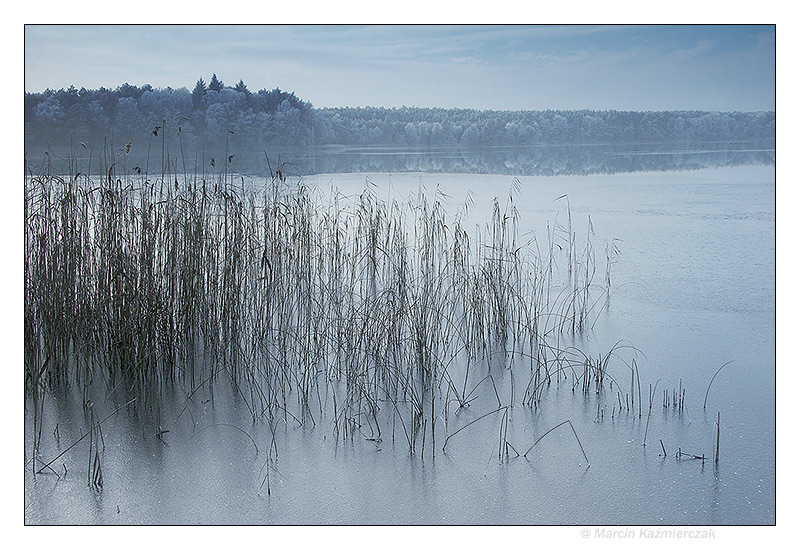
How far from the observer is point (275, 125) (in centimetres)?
762

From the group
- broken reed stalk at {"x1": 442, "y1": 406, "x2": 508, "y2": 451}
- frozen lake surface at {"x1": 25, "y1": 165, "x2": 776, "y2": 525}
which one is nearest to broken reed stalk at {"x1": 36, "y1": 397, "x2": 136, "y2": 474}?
frozen lake surface at {"x1": 25, "y1": 165, "x2": 776, "y2": 525}

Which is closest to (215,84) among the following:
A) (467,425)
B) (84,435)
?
(84,435)

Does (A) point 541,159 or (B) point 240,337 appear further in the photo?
(A) point 541,159

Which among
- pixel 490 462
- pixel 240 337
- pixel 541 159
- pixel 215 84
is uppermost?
pixel 215 84

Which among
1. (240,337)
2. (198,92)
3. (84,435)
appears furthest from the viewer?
(198,92)

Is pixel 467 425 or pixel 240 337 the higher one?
pixel 240 337

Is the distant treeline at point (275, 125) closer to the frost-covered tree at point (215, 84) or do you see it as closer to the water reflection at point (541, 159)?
the frost-covered tree at point (215, 84)

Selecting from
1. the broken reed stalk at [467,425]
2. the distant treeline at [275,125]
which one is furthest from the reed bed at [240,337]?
the distant treeline at [275,125]

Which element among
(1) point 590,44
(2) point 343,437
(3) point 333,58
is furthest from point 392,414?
(1) point 590,44

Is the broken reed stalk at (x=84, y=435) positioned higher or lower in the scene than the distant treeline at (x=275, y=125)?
lower

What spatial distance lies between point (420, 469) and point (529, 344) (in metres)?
1.05

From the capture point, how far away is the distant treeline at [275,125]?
5.88 m

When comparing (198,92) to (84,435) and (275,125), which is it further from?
(84,435)
